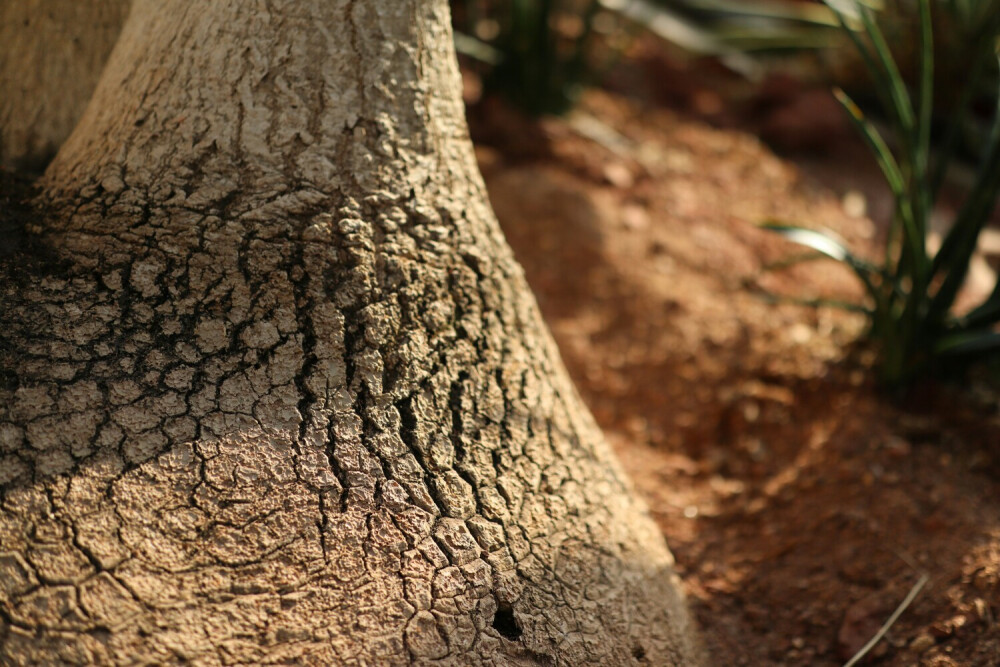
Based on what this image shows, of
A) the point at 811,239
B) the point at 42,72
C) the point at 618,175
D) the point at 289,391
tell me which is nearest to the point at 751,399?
the point at 811,239

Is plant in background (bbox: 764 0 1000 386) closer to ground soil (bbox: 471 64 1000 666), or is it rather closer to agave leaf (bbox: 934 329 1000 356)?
agave leaf (bbox: 934 329 1000 356)

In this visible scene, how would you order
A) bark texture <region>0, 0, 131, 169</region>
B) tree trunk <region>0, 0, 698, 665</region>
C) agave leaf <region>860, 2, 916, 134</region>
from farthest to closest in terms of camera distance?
agave leaf <region>860, 2, 916, 134</region> < bark texture <region>0, 0, 131, 169</region> < tree trunk <region>0, 0, 698, 665</region>

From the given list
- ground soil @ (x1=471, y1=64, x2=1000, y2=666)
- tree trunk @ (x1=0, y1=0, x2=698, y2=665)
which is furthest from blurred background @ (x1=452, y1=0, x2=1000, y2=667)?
tree trunk @ (x1=0, y1=0, x2=698, y2=665)

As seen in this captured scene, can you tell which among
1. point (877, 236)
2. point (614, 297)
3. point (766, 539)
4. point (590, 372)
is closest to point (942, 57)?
point (877, 236)

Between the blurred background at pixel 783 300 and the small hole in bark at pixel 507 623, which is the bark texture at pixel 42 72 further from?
the blurred background at pixel 783 300

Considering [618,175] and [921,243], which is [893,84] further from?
[618,175]

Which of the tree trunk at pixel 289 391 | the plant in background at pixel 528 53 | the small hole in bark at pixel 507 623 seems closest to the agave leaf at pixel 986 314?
the tree trunk at pixel 289 391

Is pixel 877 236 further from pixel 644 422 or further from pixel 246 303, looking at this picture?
pixel 246 303
